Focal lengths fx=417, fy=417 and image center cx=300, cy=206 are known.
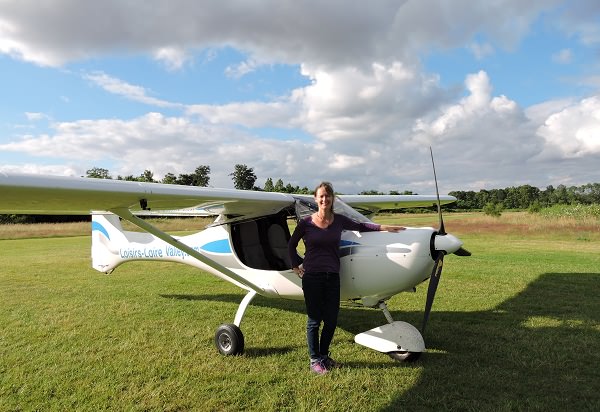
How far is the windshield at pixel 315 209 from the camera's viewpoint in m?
4.45

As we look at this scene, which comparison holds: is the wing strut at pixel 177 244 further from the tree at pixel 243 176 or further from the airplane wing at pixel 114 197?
the tree at pixel 243 176

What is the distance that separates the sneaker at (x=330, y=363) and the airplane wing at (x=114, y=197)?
1825 mm

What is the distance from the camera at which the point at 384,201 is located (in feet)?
25.6

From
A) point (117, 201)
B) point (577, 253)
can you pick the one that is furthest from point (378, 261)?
point (577, 253)

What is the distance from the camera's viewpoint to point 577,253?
13.2 metres

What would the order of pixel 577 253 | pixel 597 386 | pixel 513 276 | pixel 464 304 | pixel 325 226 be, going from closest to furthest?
pixel 597 386 → pixel 325 226 → pixel 464 304 → pixel 513 276 → pixel 577 253

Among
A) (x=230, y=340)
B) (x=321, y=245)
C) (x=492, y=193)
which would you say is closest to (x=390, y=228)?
(x=321, y=245)

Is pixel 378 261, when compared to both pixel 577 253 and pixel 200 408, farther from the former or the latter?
pixel 577 253

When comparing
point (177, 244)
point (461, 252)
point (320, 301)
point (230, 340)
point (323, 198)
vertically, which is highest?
point (323, 198)

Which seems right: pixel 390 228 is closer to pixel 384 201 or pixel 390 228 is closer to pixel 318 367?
pixel 318 367

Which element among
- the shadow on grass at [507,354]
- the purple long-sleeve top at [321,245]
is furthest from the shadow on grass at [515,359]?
the purple long-sleeve top at [321,245]

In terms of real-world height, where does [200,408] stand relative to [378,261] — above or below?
below

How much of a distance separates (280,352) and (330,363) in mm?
731

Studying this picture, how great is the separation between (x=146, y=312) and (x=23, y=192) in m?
3.70
